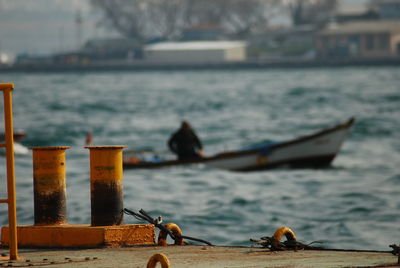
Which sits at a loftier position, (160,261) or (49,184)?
(49,184)

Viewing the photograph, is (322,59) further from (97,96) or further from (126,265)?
(126,265)

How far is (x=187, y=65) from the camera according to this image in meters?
138

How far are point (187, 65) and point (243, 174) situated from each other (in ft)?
373

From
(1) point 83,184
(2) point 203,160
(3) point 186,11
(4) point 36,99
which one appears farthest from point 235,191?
(3) point 186,11

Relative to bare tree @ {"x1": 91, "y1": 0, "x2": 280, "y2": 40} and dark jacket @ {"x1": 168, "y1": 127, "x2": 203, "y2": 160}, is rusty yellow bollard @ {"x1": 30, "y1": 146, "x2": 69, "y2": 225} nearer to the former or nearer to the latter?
dark jacket @ {"x1": 168, "y1": 127, "x2": 203, "y2": 160}

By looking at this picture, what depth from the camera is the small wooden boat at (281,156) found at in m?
24.1

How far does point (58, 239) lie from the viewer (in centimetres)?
916

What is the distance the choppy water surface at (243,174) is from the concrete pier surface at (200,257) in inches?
116

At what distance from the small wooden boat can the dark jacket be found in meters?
0.21

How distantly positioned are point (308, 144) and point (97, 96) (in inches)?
2200

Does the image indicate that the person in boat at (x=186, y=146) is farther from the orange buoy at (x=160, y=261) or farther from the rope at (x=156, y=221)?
the orange buoy at (x=160, y=261)

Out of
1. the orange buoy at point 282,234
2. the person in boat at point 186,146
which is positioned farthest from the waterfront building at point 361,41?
the orange buoy at point 282,234

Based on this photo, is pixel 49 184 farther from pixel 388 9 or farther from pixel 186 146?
pixel 388 9

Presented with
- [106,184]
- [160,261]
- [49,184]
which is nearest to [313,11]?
[49,184]
